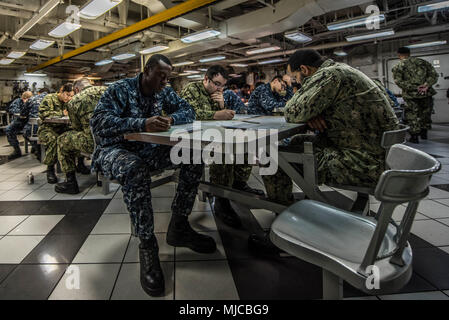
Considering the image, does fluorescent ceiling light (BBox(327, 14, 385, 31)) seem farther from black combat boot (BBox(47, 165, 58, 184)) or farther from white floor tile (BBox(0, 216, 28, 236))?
white floor tile (BBox(0, 216, 28, 236))

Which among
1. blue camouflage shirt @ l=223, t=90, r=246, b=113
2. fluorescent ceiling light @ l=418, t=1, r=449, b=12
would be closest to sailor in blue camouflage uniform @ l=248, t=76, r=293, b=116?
blue camouflage shirt @ l=223, t=90, r=246, b=113

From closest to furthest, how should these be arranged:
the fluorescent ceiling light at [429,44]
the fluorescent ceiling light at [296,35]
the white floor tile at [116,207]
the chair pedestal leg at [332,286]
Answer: the chair pedestal leg at [332,286]
the white floor tile at [116,207]
the fluorescent ceiling light at [296,35]
the fluorescent ceiling light at [429,44]

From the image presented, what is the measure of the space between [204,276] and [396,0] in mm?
8522

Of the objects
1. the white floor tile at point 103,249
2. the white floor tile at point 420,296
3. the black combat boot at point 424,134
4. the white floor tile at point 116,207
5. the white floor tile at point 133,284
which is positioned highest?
the black combat boot at point 424,134

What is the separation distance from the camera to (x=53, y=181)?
3.69m

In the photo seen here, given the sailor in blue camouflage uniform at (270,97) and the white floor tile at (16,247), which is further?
the sailor in blue camouflage uniform at (270,97)

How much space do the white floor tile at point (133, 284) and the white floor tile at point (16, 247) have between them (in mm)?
784

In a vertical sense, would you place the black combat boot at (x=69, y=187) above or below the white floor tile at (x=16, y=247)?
above

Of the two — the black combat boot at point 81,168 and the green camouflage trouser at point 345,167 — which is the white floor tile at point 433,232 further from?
the black combat boot at point 81,168

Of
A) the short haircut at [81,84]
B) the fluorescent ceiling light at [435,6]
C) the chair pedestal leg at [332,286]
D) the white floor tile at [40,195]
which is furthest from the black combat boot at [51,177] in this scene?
the fluorescent ceiling light at [435,6]

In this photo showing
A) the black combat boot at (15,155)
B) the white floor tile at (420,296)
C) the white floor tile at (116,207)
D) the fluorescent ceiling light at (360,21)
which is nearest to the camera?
the white floor tile at (420,296)

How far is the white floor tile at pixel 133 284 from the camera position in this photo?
143 centimetres

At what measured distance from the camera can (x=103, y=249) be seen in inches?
76.0

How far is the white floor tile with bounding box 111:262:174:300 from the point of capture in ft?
4.68
